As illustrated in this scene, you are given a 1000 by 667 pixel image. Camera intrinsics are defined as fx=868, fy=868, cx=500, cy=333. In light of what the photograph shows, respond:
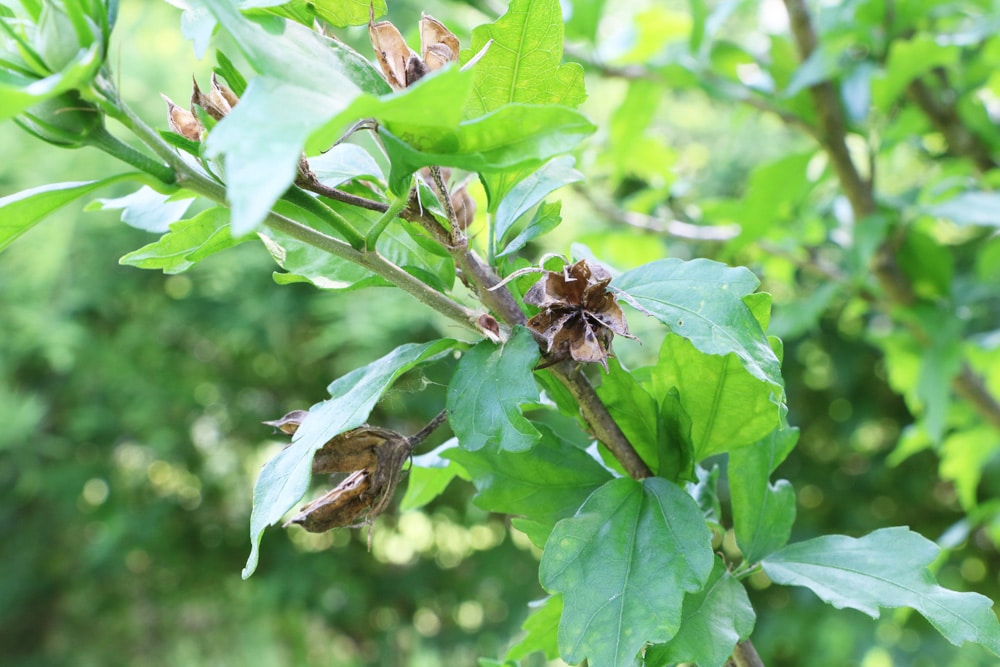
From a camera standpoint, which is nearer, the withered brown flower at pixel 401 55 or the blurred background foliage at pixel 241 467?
the withered brown flower at pixel 401 55

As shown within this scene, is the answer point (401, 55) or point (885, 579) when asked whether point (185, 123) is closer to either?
point (401, 55)

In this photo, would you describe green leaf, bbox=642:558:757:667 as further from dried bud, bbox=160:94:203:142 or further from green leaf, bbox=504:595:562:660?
dried bud, bbox=160:94:203:142

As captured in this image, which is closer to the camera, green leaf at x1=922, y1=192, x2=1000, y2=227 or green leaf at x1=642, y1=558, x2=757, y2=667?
green leaf at x1=642, y1=558, x2=757, y2=667

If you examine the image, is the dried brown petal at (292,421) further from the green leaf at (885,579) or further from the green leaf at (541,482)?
the green leaf at (885,579)

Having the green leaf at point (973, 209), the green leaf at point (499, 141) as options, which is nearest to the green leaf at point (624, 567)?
the green leaf at point (499, 141)

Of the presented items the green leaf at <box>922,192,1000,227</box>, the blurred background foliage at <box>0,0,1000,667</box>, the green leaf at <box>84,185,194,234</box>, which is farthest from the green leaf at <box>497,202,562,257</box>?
the blurred background foliage at <box>0,0,1000,667</box>

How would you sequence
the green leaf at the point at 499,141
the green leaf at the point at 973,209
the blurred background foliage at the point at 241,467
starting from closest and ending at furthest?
the green leaf at the point at 499,141
the green leaf at the point at 973,209
the blurred background foliage at the point at 241,467

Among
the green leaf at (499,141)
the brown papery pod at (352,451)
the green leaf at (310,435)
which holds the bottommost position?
the brown papery pod at (352,451)
